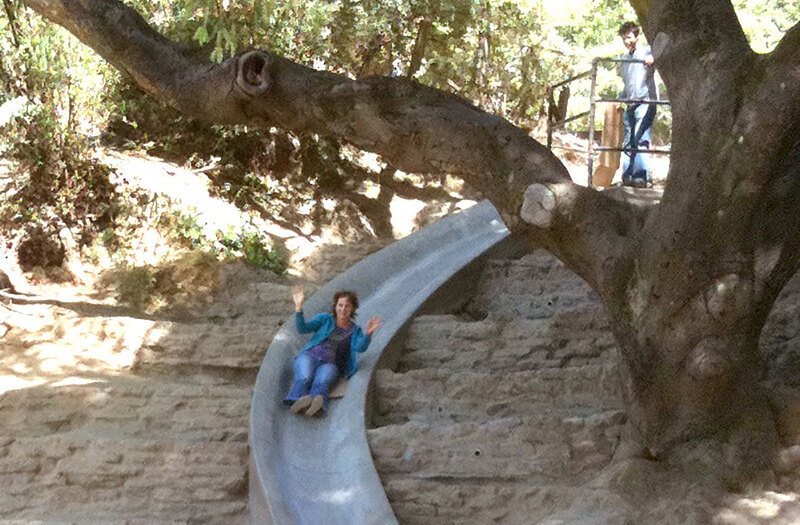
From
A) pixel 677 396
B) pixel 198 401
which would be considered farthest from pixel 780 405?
pixel 198 401

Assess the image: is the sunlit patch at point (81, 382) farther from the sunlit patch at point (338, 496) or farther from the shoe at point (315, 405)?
the sunlit patch at point (338, 496)

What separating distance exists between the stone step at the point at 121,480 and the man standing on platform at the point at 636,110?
4717 millimetres

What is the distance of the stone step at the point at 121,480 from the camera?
627cm

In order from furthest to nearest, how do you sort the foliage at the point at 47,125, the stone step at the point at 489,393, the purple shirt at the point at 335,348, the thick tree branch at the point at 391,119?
the foliage at the point at 47,125, the purple shirt at the point at 335,348, the stone step at the point at 489,393, the thick tree branch at the point at 391,119

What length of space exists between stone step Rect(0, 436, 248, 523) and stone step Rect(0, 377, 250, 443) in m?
0.18

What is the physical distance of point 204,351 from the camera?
7867mm

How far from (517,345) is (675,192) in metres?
2.36

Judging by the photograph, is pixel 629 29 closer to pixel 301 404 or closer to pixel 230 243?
pixel 230 243

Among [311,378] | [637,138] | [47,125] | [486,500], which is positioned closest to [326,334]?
[311,378]

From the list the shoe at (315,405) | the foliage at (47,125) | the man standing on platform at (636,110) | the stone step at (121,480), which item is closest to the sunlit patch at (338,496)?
the stone step at (121,480)

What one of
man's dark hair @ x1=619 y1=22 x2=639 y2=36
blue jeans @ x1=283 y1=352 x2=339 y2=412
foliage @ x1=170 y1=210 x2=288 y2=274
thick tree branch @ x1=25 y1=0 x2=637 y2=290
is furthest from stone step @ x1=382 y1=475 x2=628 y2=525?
man's dark hair @ x1=619 y1=22 x2=639 y2=36

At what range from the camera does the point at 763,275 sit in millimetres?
5105

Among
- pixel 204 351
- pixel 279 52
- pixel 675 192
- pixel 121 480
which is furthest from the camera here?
pixel 279 52

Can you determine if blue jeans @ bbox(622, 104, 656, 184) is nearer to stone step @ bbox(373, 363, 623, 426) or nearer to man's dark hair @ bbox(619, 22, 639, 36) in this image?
man's dark hair @ bbox(619, 22, 639, 36)
